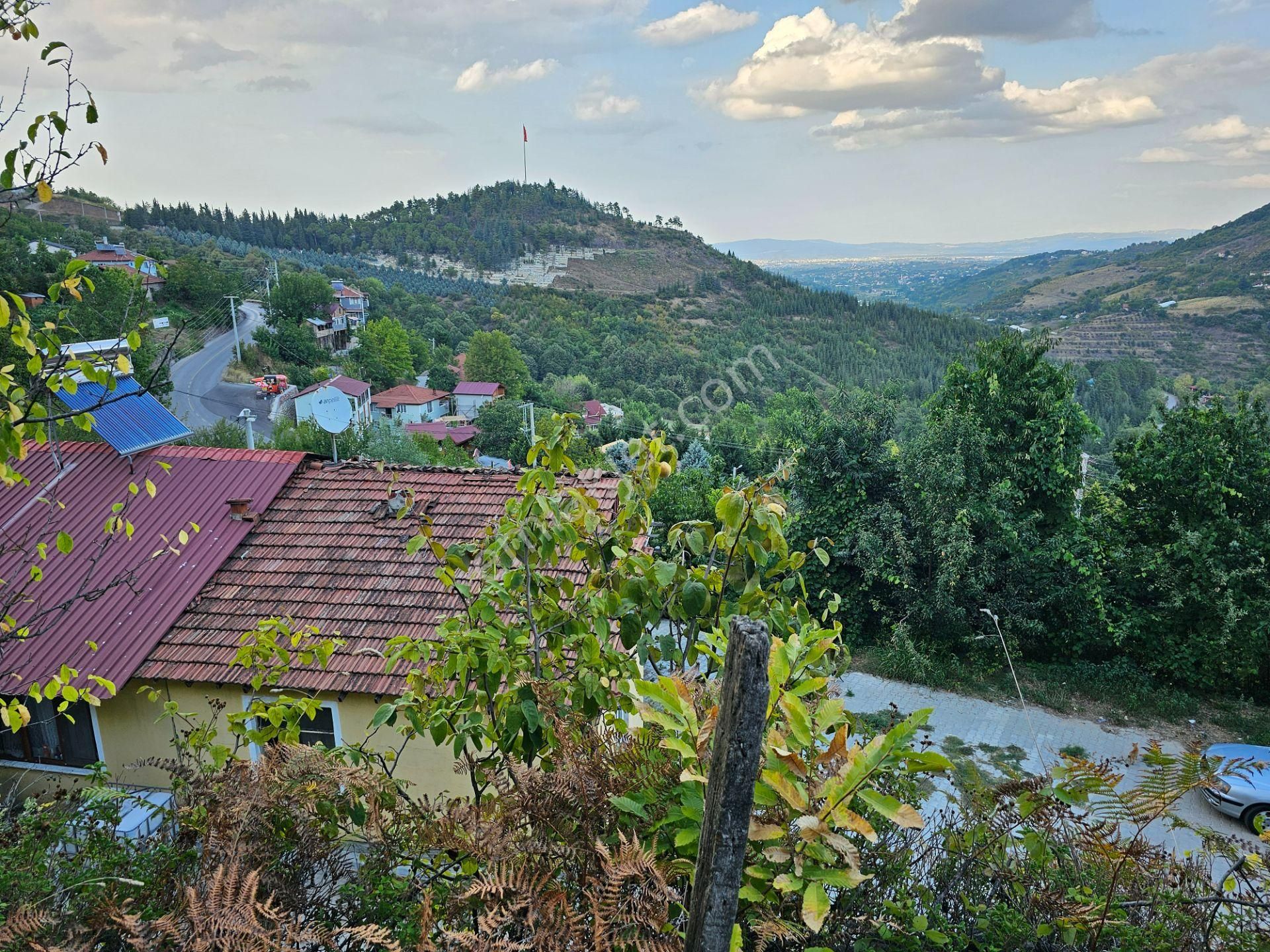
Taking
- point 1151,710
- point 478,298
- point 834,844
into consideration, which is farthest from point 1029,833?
point 478,298

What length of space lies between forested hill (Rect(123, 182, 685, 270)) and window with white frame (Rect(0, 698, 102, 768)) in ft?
313

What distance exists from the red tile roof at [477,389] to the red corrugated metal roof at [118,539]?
43281 mm

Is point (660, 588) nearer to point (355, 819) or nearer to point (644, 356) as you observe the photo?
point (355, 819)

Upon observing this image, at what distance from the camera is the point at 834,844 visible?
147 centimetres

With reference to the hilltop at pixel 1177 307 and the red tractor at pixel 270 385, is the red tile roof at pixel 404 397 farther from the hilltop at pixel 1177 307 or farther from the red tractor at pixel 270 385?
the hilltop at pixel 1177 307

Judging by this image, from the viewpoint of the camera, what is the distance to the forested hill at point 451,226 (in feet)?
318

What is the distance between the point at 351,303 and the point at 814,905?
65.7 m

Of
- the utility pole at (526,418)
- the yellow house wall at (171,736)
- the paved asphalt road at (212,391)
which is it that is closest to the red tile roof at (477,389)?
the utility pole at (526,418)

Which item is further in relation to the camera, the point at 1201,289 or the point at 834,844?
the point at 1201,289

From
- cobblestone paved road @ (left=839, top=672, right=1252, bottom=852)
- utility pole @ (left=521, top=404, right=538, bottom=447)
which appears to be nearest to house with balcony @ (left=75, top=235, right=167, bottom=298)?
utility pole @ (left=521, top=404, right=538, bottom=447)

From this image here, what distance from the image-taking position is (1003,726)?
450 inches

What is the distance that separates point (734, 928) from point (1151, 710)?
13.1 m

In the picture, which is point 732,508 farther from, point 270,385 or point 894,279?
point 894,279

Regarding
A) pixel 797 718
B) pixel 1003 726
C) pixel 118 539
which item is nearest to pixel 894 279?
pixel 1003 726
